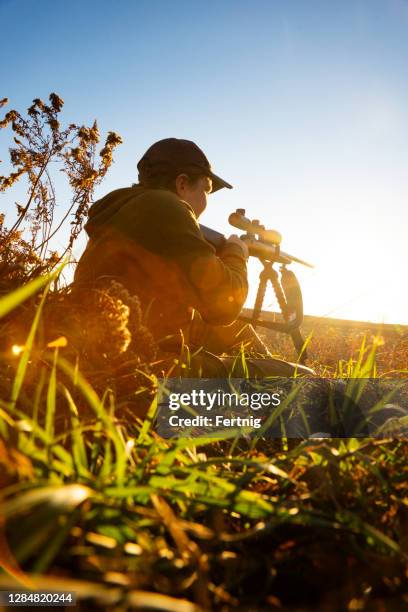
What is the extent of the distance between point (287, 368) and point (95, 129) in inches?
93.0

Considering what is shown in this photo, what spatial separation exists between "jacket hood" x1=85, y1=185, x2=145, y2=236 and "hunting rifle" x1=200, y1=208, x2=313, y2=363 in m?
2.48

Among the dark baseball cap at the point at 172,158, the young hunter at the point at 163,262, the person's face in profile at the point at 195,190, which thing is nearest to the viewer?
the young hunter at the point at 163,262

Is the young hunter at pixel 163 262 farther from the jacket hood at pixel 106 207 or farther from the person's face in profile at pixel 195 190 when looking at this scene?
the person's face in profile at pixel 195 190

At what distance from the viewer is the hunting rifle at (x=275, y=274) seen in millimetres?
5742

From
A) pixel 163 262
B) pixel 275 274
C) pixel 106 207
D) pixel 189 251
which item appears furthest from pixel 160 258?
pixel 275 274

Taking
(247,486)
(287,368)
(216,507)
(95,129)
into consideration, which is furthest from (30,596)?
(95,129)

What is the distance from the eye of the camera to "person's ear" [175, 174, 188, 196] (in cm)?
366

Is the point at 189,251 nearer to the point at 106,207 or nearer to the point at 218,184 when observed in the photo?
the point at 106,207

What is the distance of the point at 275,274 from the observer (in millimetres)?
6754

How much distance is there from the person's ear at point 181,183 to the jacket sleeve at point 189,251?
916 millimetres

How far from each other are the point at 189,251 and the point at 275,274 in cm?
428

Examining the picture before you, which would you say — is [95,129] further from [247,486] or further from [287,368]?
[247,486]

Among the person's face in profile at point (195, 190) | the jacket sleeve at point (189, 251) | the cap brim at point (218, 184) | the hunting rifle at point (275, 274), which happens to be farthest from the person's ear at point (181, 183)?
the hunting rifle at point (275, 274)

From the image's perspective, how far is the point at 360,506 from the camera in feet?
2.41
